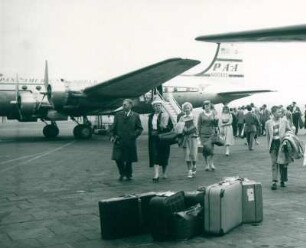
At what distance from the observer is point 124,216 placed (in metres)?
5.41

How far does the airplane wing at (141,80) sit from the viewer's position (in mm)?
17250

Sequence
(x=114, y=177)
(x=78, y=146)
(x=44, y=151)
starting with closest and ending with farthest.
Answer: (x=114, y=177) → (x=44, y=151) → (x=78, y=146)

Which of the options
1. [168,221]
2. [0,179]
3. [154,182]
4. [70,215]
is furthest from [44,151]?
[168,221]

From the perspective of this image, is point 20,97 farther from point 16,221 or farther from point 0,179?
point 16,221

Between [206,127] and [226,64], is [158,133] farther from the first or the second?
[226,64]

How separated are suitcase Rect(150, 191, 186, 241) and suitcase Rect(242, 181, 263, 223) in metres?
1.11

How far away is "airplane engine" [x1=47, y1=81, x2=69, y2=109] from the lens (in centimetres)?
1894

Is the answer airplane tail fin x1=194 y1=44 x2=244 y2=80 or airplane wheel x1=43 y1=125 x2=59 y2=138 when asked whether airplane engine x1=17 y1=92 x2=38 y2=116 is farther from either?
airplane tail fin x1=194 y1=44 x2=244 y2=80

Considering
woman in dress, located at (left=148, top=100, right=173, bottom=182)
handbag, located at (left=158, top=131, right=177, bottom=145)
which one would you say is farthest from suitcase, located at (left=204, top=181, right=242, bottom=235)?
woman in dress, located at (left=148, top=100, right=173, bottom=182)

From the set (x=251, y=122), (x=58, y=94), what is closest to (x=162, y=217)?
(x=251, y=122)

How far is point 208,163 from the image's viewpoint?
37.3ft

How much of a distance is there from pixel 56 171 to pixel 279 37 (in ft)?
28.4

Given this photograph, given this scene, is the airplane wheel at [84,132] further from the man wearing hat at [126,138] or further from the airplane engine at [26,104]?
the man wearing hat at [126,138]

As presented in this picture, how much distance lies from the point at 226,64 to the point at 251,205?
2594 cm
